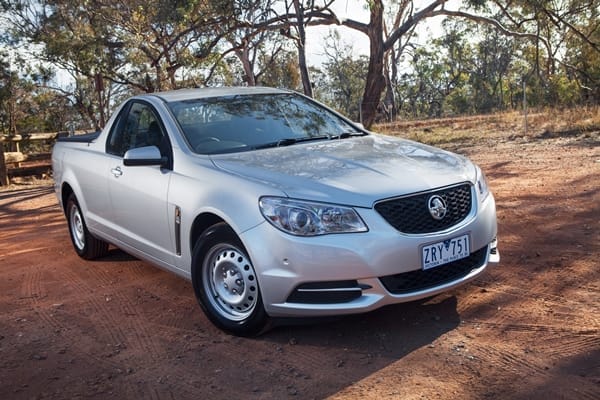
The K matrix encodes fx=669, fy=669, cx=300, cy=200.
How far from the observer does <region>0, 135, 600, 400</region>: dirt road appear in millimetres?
3404

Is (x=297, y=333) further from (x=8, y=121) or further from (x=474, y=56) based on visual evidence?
(x=474, y=56)

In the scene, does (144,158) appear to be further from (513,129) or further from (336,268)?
(513,129)

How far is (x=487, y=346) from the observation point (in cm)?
375

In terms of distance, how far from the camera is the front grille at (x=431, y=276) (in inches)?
150

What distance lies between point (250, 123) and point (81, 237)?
2.52 metres

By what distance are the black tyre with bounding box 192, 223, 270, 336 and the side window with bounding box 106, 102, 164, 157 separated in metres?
1.18

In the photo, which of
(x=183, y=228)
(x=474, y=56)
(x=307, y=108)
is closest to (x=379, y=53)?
(x=307, y=108)

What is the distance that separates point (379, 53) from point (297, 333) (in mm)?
15042

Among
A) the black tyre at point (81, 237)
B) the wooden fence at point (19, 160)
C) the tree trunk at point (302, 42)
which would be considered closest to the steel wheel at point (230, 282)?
the black tyre at point (81, 237)

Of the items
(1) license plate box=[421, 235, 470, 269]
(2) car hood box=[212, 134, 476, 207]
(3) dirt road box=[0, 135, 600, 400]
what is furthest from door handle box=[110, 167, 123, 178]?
(1) license plate box=[421, 235, 470, 269]

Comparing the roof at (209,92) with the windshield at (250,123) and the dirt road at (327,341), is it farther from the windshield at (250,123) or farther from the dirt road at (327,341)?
the dirt road at (327,341)

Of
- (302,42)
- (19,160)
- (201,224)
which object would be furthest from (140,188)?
(19,160)

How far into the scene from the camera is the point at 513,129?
17266 mm

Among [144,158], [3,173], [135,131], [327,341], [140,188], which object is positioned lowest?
[327,341]
